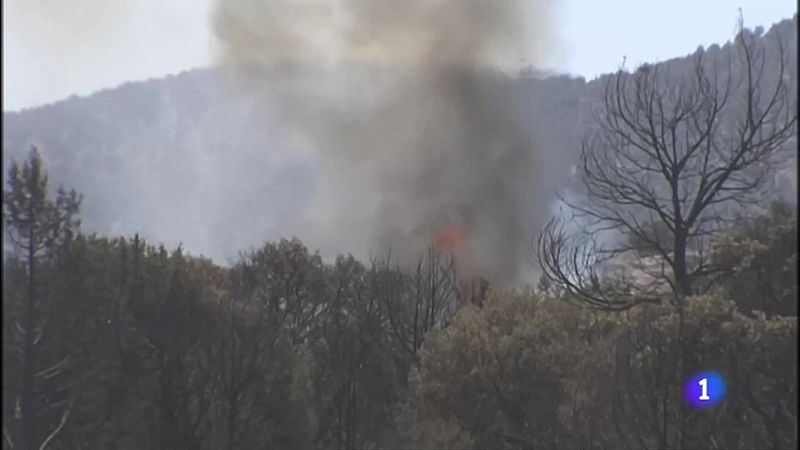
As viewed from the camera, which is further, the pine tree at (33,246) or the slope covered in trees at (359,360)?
the slope covered in trees at (359,360)

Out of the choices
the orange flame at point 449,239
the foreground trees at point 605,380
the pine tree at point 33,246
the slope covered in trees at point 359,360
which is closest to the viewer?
the pine tree at point 33,246

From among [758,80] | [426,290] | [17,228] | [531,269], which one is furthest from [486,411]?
[531,269]

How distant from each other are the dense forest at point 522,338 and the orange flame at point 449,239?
10806 mm

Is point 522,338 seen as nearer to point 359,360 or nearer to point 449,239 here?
point 359,360

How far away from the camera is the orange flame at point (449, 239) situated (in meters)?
38.2

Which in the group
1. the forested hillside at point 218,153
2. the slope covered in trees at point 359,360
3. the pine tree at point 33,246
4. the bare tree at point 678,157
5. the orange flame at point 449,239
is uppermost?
the forested hillside at point 218,153

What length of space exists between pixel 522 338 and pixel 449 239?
62.5 feet

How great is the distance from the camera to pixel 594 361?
15.7 meters

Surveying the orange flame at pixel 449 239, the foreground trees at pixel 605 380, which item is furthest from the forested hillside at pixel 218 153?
the foreground trees at pixel 605 380

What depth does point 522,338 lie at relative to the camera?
19.9 m

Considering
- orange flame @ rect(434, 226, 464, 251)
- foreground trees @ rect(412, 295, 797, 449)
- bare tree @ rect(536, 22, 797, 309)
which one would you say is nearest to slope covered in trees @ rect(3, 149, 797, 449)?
foreground trees @ rect(412, 295, 797, 449)

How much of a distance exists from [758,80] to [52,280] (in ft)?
33.3

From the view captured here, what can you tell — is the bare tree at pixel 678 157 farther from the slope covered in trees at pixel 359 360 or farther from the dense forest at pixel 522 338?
the slope covered in trees at pixel 359 360

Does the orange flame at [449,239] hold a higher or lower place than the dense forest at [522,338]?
higher
